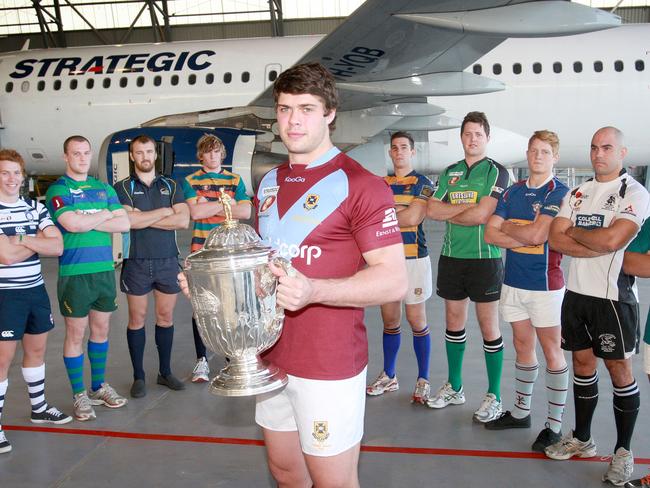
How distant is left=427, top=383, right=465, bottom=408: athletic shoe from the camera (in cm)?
377

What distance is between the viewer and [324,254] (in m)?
1.76

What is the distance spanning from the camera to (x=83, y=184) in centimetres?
367

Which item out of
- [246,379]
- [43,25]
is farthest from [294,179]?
[43,25]

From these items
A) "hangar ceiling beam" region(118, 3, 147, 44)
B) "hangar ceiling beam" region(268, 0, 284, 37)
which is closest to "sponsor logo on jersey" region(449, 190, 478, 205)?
"hangar ceiling beam" region(268, 0, 284, 37)

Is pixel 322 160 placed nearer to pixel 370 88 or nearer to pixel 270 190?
pixel 270 190

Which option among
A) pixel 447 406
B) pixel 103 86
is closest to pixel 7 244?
pixel 447 406

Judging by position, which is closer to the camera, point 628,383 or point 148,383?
point 628,383

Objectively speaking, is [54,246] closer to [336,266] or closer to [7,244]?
[7,244]

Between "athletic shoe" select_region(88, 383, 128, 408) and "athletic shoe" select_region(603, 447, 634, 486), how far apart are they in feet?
9.31

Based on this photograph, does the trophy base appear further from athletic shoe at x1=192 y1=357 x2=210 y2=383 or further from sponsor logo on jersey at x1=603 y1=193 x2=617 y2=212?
athletic shoe at x1=192 y1=357 x2=210 y2=383

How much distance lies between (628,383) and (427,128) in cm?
569

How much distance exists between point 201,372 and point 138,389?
1.56ft

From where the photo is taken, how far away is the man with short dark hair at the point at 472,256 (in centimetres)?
357

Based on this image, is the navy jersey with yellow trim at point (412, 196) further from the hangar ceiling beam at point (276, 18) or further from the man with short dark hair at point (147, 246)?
the hangar ceiling beam at point (276, 18)
